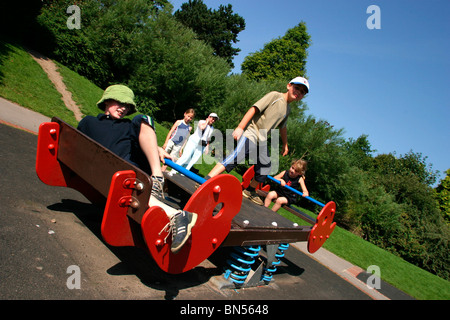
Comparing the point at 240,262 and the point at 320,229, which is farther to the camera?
the point at 320,229

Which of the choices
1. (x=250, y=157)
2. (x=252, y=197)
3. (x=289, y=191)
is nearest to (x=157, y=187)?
(x=250, y=157)

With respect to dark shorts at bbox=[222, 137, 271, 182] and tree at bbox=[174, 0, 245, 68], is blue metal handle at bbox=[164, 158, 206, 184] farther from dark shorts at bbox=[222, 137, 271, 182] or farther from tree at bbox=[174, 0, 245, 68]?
tree at bbox=[174, 0, 245, 68]

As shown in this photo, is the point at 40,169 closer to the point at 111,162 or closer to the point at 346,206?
the point at 111,162

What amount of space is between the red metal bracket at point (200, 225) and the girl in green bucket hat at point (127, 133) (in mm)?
456

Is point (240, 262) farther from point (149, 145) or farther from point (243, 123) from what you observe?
point (243, 123)

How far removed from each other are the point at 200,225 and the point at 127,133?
1244 millimetres

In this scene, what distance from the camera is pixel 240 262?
3416mm

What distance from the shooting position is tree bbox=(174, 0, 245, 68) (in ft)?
156

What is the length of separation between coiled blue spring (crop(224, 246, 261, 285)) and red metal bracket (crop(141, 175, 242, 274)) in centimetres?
76

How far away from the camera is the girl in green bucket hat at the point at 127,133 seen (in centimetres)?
277

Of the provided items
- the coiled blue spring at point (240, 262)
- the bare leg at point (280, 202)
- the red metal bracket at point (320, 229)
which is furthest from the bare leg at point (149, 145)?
the bare leg at point (280, 202)

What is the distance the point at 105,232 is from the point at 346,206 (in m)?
18.1

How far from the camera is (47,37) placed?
15781 millimetres

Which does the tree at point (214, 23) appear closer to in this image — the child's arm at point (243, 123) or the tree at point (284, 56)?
the tree at point (284, 56)
